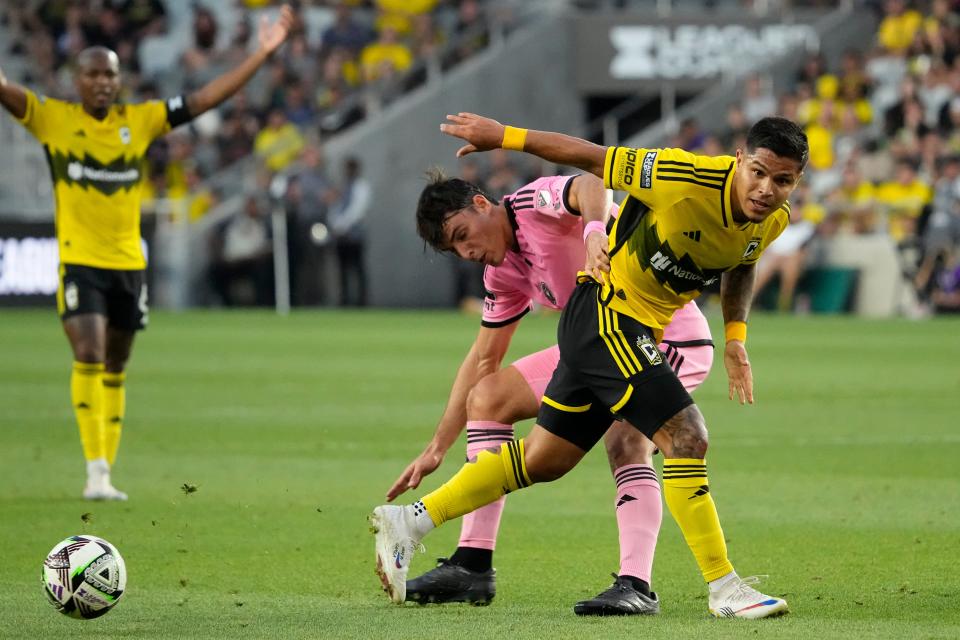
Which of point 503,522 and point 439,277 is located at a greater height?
point 503,522

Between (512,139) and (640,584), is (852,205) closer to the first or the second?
(640,584)

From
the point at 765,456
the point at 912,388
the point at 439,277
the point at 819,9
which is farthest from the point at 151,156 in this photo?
the point at 765,456

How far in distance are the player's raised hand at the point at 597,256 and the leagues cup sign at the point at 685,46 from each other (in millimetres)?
24007

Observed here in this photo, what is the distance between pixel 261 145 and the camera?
27.9 m

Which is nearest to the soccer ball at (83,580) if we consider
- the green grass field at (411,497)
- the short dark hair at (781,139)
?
the green grass field at (411,497)

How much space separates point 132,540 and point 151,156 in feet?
67.0

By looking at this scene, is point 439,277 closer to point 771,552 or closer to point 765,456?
point 765,456

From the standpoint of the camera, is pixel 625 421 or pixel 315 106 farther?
pixel 315 106

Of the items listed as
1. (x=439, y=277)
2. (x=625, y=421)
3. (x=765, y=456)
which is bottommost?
(x=439, y=277)

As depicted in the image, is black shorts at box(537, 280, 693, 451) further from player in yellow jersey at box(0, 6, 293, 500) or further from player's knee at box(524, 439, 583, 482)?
player in yellow jersey at box(0, 6, 293, 500)

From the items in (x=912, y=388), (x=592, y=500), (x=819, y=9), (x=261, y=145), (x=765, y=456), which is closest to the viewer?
(x=592, y=500)

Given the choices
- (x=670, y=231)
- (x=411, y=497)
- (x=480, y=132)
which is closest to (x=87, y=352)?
(x=411, y=497)

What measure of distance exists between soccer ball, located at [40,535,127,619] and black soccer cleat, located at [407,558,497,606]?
1.14m

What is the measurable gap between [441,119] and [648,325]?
23106mm
